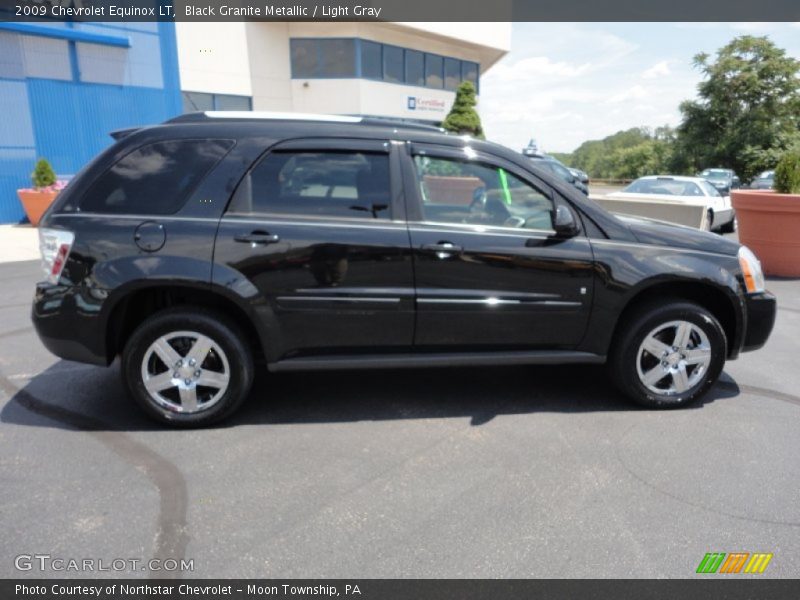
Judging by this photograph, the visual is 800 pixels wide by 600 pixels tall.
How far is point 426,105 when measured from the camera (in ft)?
90.1

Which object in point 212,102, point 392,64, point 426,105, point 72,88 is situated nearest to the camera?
point 72,88

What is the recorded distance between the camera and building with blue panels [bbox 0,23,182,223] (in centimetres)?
1258

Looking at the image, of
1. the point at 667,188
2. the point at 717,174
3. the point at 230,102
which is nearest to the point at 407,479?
the point at 667,188

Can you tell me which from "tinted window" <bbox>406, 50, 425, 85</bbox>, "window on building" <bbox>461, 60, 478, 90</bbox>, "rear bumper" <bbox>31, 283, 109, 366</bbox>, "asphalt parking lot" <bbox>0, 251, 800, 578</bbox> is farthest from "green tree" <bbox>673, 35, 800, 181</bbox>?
"rear bumper" <bbox>31, 283, 109, 366</bbox>

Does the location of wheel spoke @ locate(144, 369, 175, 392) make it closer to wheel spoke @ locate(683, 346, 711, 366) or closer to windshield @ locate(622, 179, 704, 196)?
wheel spoke @ locate(683, 346, 711, 366)

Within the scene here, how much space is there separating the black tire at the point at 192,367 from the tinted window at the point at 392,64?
78.6 feet

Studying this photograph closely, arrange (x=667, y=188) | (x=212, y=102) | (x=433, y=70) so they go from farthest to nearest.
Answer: (x=433, y=70) → (x=212, y=102) → (x=667, y=188)

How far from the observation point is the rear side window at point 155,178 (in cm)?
347

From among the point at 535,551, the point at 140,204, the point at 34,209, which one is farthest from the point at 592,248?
the point at 34,209

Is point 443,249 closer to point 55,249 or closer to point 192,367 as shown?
point 192,367

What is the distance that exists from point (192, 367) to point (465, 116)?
66.4 feet

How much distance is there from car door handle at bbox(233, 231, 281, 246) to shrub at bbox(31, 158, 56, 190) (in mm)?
11383

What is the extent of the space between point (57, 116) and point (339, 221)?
12.7 meters
